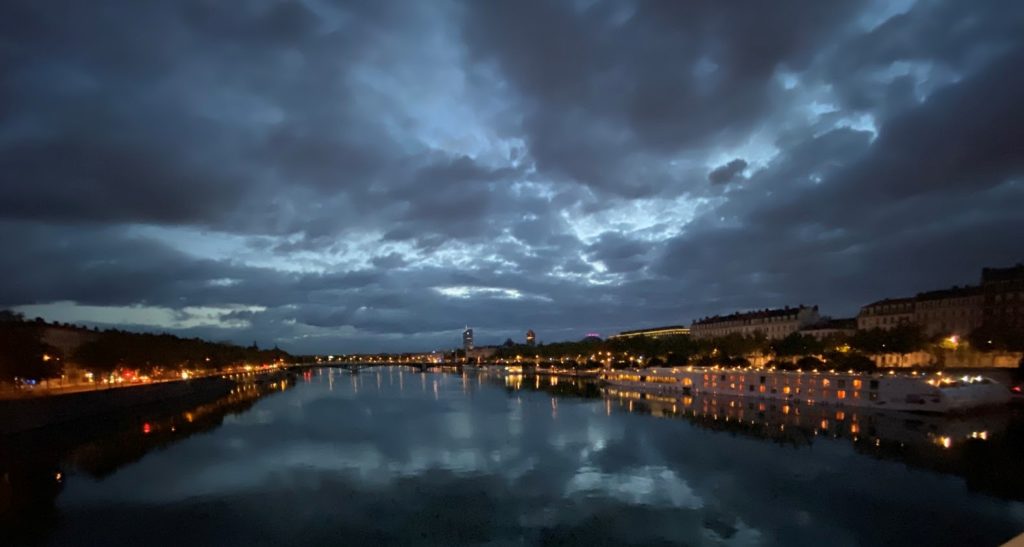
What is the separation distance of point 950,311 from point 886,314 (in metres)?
14.1

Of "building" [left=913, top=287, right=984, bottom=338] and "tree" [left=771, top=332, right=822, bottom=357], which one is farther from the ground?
"building" [left=913, top=287, right=984, bottom=338]

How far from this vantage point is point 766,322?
459 ft

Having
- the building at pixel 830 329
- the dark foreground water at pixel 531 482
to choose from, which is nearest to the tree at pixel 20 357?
the dark foreground water at pixel 531 482

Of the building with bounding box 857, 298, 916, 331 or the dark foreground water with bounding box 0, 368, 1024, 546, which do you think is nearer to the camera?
the dark foreground water with bounding box 0, 368, 1024, 546

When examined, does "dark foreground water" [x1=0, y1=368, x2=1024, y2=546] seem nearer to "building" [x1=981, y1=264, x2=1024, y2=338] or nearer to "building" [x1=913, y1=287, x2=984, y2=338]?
"building" [x1=981, y1=264, x2=1024, y2=338]

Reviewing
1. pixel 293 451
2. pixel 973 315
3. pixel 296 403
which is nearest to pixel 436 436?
pixel 293 451

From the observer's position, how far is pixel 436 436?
148 feet

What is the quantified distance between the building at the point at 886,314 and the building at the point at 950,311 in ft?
5.25

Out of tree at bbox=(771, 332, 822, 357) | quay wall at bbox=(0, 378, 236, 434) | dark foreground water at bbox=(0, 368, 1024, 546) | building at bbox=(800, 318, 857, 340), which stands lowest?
dark foreground water at bbox=(0, 368, 1024, 546)

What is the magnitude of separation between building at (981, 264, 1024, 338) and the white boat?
91.0 ft

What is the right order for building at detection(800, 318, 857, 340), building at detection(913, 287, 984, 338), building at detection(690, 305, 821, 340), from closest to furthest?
building at detection(913, 287, 984, 338), building at detection(800, 318, 857, 340), building at detection(690, 305, 821, 340)

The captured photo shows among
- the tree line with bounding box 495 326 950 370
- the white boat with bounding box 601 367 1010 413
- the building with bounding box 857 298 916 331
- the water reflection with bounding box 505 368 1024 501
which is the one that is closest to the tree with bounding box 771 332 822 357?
the tree line with bounding box 495 326 950 370

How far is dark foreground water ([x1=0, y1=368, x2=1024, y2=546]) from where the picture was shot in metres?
22.0

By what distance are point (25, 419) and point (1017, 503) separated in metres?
61.3
